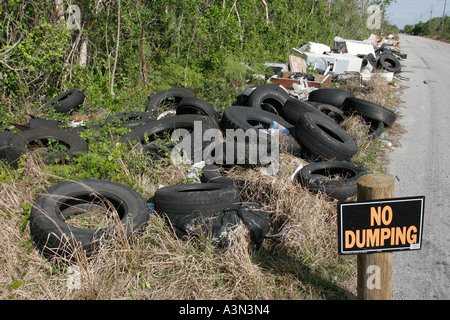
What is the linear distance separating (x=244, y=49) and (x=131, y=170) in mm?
7809

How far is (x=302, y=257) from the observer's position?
3.66 meters

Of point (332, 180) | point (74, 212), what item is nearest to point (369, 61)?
point (332, 180)

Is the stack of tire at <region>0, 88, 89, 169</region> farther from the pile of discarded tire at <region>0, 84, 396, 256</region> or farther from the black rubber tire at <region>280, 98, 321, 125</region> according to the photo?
the black rubber tire at <region>280, 98, 321, 125</region>

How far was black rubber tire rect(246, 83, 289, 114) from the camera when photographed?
757 cm

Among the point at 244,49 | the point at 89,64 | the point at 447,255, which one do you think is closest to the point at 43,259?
the point at 447,255

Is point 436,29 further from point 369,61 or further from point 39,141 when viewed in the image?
point 39,141

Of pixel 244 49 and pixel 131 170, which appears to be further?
pixel 244 49

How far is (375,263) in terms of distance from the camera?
2568 mm

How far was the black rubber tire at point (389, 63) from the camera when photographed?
14.2 meters

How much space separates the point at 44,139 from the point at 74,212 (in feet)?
7.52

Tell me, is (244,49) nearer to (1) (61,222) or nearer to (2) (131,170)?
(2) (131,170)

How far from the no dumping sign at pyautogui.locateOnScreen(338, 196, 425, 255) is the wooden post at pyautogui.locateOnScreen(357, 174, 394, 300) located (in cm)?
10

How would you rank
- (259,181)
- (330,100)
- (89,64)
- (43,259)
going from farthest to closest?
(89,64) → (330,100) → (259,181) → (43,259)

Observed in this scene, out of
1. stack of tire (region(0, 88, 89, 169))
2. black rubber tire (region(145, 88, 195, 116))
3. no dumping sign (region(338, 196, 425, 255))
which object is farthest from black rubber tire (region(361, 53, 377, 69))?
→ no dumping sign (region(338, 196, 425, 255))
